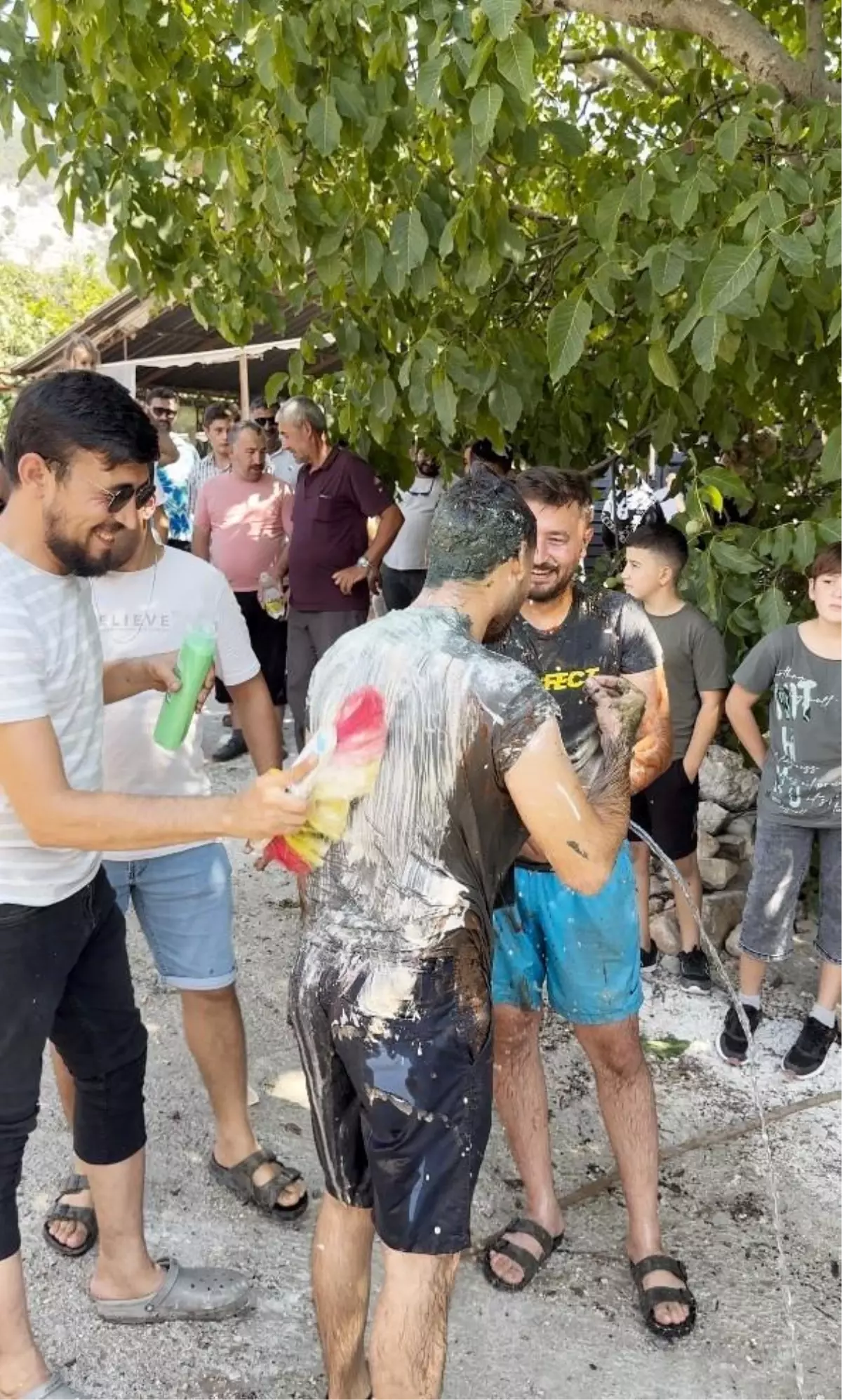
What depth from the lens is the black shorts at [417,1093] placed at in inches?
66.0

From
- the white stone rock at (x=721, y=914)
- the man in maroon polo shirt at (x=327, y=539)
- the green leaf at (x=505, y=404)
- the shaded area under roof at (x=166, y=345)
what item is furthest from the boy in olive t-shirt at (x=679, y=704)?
the shaded area under roof at (x=166, y=345)

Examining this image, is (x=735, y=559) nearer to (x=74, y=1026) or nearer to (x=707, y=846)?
(x=707, y=846)

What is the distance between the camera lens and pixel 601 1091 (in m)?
2.40

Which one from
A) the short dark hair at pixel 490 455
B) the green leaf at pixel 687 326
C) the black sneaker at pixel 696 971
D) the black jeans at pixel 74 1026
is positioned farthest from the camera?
the short dark hair at pixel 490 455

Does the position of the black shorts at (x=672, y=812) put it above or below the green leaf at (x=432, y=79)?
below

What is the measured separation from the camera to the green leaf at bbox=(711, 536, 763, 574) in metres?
3.32

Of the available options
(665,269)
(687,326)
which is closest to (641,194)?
(665,269)

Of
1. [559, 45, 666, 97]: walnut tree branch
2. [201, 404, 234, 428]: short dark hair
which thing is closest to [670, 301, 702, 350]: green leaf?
[559, 45, 666, 97]: walnut tree branch

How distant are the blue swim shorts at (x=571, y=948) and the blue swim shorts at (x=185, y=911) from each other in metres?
0.67

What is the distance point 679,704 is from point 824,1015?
113cm

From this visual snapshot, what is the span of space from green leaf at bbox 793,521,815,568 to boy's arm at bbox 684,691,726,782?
26.3 inches

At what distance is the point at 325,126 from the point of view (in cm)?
290

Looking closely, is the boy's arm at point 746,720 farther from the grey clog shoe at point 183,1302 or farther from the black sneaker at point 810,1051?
the grey clog shoe at point 183,1302

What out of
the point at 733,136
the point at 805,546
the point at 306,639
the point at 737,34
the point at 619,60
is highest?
the point at 619,60
